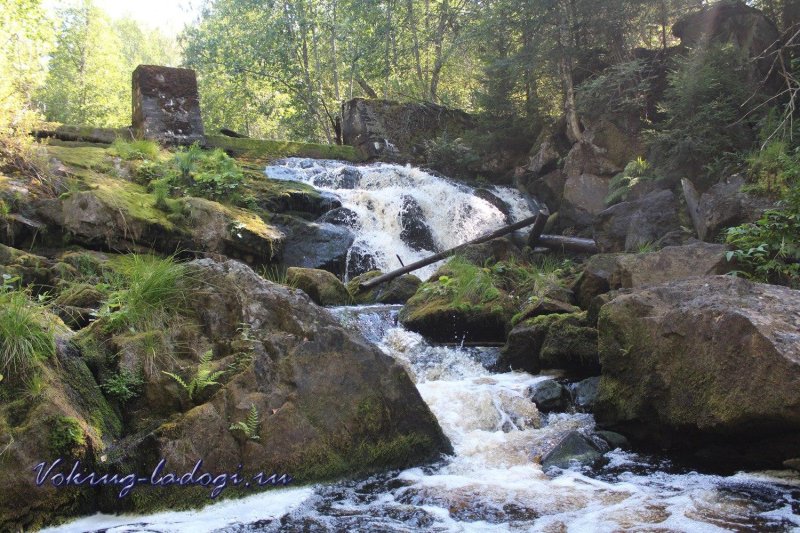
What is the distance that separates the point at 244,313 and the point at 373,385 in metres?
1.15

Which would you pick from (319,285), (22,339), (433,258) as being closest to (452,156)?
(433,258)

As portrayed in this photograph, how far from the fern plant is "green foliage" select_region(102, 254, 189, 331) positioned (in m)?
1.02

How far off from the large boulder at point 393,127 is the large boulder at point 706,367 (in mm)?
13903

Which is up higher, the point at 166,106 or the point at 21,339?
the point at 166,106

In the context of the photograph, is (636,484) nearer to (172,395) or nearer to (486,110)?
(172,395)

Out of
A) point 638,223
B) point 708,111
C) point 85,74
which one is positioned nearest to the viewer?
point 638,223

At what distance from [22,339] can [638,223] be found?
913cm

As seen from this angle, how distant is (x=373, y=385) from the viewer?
15.3ft

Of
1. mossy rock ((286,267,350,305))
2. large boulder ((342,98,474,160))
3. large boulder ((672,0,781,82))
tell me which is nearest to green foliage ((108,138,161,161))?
mossy rock ((286,267,350,305))

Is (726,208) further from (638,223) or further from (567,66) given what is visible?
(567,66)

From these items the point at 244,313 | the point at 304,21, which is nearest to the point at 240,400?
the point at 244,313

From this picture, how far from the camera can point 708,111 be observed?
10.8 meters

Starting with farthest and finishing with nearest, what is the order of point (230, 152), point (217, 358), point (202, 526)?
point (230, 152)
point (217, 358)
point (202, 526)

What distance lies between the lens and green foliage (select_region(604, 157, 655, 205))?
12.2 metres
